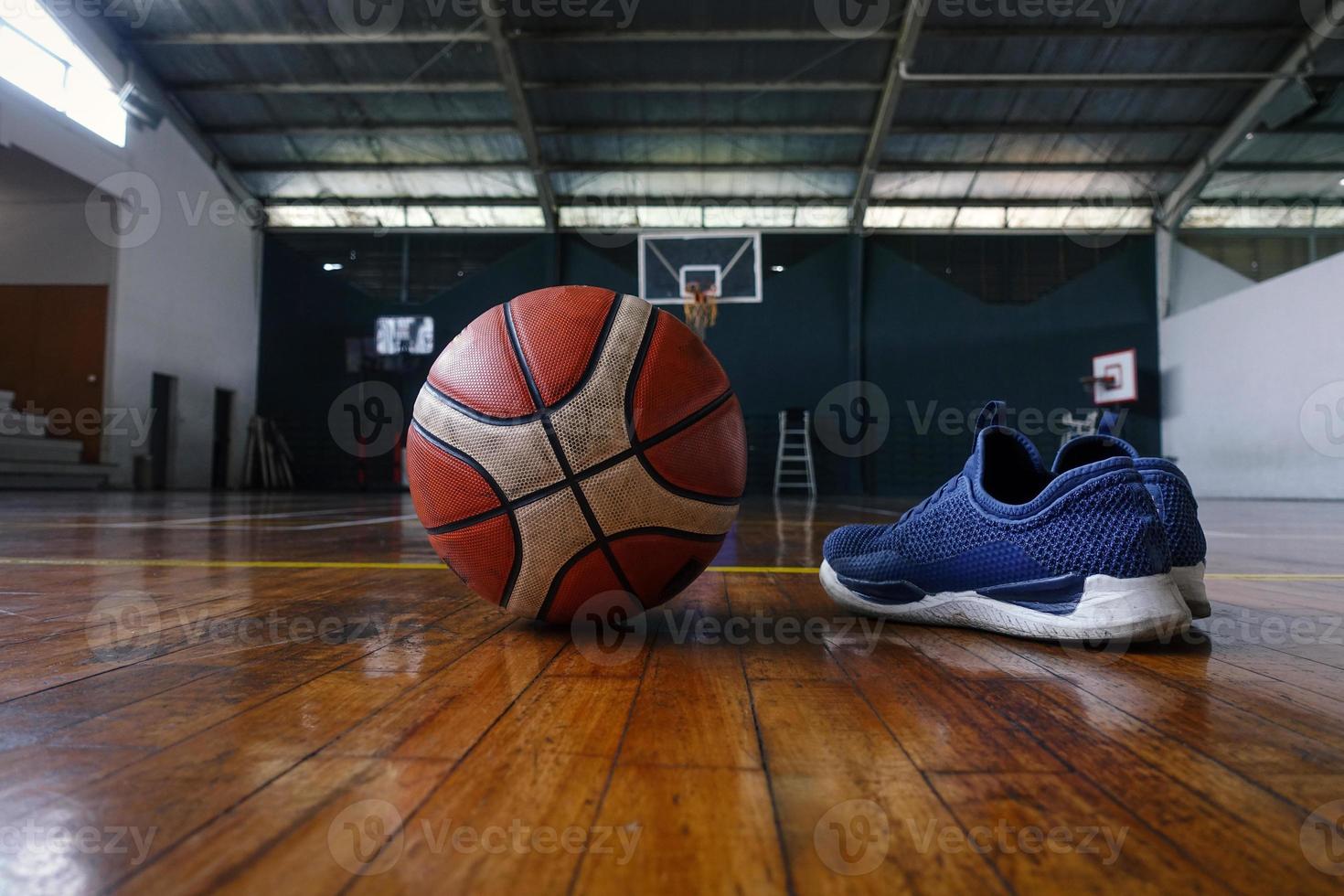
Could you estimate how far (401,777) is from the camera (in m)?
0.59

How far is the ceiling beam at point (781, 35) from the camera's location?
316 inches

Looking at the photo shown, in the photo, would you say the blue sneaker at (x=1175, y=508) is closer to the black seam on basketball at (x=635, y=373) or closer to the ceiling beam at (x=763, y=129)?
the black seam on basketball at (x=635, y=373)

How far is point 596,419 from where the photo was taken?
1.09 meters


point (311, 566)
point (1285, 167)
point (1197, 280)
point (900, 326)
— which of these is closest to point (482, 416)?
point (311, 566)

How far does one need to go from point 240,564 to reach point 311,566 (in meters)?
0.20

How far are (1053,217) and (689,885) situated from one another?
40.7ft

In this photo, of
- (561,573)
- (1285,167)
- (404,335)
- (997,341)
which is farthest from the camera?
(404,335)

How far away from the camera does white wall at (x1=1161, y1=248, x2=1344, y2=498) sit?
7.95 m

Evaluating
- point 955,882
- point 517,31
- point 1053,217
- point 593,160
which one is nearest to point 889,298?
point 1053,217

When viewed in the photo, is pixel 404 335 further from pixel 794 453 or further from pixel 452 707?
pixel 452 707

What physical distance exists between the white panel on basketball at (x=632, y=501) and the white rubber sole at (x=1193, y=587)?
0.75 metres

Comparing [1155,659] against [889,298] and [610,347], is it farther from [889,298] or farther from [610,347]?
[889,298]

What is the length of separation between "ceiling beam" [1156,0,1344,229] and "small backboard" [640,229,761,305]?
567 cm

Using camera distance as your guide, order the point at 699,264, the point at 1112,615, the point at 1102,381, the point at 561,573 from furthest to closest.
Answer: the point at 1102,381
the point at 699,264
the point at 561,573
the point at 1112,615
